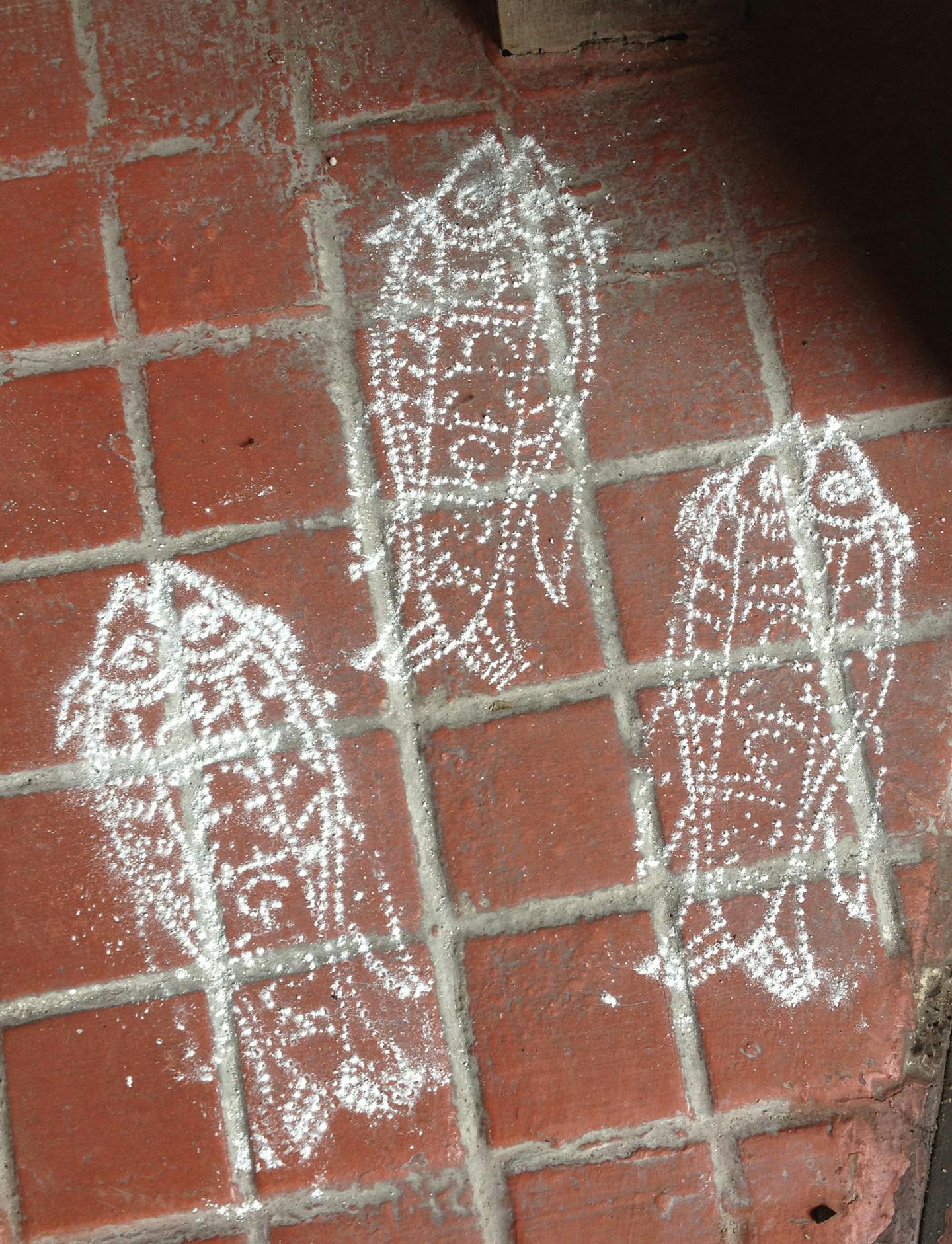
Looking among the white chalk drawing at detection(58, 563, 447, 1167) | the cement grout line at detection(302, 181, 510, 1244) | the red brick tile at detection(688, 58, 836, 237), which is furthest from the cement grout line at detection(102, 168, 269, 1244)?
the red brick tile at detection(688, 58, 836, 237)

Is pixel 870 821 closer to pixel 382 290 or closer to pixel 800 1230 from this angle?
pixel 800 1230

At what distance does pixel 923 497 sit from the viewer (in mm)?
956

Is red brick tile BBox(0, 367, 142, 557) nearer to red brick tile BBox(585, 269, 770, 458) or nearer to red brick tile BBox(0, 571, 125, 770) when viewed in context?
red brick tile BBox(0, 571, 125, 770)

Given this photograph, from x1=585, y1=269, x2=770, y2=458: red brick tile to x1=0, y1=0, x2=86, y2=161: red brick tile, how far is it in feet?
2.00

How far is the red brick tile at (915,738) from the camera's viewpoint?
0.95 metres

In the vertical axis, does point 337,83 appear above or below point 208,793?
above

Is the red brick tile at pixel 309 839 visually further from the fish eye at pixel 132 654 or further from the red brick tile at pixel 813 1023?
the red brick tile at pixel 813 1023

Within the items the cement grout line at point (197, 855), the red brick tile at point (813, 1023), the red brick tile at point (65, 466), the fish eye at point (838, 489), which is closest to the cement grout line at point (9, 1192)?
the cement grout line at point (197, 855)

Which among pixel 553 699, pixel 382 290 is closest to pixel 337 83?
pixel 382 290

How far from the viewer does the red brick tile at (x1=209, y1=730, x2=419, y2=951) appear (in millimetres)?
917

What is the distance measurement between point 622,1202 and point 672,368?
877 millimetres

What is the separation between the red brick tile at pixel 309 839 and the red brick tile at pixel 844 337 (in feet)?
1.98

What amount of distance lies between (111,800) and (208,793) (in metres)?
0.10

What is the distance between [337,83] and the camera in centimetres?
97
